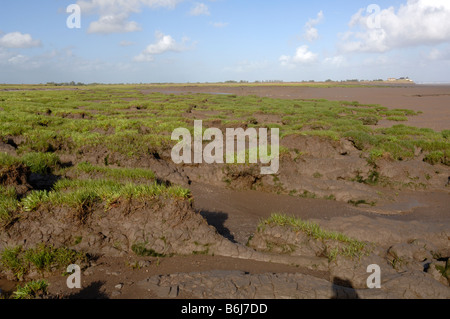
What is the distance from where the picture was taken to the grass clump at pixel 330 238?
5.64 meters

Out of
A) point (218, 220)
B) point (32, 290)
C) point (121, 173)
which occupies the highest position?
point (121, 173)

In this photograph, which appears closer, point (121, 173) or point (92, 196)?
point (92, 196)

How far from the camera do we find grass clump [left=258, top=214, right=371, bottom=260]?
564 centimetres

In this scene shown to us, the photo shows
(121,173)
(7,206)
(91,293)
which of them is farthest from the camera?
(121,173)

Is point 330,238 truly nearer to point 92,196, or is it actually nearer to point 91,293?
point 91,293

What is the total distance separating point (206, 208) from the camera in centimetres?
941

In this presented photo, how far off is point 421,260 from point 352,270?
163 centimetres

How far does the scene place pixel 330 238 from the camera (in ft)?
19.9

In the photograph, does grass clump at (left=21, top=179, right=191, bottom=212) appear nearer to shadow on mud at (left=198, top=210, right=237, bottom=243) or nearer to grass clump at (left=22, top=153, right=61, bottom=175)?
shadow on mud at (left=198, top=210, right=237, bottom=243)

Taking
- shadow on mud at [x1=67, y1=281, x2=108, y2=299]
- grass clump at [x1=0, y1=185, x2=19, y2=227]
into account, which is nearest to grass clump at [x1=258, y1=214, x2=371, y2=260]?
shadow on mud at [x1=67, y1=281, x2=108, y2=299]

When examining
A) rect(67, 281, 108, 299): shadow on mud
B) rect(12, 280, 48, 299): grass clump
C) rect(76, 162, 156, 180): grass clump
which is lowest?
rect(67, 281, 108, 299): shadow on mud

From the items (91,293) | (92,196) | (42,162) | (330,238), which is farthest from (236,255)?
(42,162)
